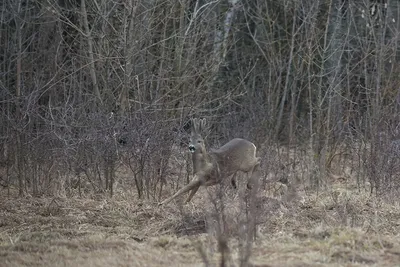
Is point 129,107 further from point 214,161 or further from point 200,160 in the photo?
point 214,161

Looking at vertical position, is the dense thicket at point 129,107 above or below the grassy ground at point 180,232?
above

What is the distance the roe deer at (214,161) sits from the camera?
471 inches

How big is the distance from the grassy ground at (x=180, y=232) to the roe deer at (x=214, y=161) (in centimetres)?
35

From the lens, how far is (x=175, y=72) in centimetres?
1742

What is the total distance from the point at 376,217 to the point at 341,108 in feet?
21.6

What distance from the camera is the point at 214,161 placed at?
40.5ft

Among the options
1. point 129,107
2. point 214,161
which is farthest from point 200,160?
point 129,107

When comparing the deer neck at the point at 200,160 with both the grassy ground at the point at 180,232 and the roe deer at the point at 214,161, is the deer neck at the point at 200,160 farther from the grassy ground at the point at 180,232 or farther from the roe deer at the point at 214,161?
the grassy ground at the point at 180,232

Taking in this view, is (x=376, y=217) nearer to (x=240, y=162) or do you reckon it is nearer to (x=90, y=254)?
(x=240, y=162)

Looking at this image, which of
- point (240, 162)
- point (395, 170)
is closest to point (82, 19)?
point (240, 162)

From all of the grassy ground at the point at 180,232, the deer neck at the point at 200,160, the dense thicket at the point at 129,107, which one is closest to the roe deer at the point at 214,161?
the deer neck at the point at 200,160

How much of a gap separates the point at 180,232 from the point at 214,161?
2.48 metres

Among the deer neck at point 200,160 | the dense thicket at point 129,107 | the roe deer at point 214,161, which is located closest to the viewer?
the roe deer at point 214,161

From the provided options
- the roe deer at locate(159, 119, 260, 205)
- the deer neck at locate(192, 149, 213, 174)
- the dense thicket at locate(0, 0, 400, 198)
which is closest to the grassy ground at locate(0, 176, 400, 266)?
the roe deer at locate(159, 119, 260, 205)
